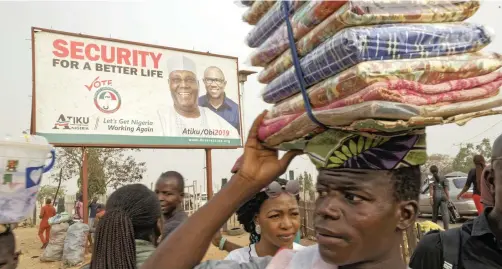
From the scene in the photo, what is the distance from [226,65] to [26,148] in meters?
13.5

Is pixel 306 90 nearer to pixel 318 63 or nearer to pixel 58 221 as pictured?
pixel 318 63

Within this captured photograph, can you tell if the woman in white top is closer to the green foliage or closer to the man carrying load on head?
the man carrying load on head

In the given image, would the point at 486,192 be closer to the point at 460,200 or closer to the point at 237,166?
the point at 237,166

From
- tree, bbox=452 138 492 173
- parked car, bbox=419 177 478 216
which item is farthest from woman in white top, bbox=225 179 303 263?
tree, bbox=452 138 492 173

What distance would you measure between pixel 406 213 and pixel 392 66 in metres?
0.48

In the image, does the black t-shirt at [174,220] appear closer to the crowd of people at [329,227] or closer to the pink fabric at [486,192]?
the crowd of people at [329,227]

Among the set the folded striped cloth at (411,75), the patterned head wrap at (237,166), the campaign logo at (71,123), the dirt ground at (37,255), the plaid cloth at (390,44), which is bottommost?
the dirt ground at (37,255)

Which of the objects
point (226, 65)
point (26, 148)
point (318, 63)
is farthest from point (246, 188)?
point (226, 65)

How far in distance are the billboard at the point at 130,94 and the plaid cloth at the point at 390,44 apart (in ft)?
37.4

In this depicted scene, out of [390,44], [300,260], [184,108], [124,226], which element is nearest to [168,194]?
[124,226]

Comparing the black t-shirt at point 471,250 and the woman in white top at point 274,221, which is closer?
the black t-shirt at point 471,250

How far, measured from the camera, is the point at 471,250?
169cm

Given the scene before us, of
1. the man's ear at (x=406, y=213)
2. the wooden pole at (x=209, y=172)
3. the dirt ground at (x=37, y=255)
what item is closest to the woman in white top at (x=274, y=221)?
the man's ear at (x=406, y=213)

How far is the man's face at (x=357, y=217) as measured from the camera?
3.84ft
